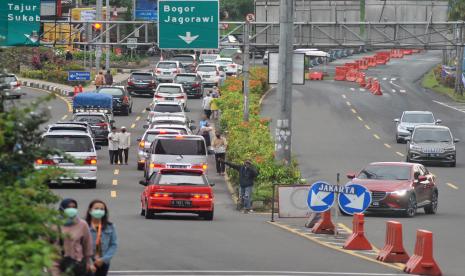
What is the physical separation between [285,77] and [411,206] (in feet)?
15.8

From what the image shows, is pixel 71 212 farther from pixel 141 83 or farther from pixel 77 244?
pixel 141 83

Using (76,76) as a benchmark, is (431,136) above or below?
below

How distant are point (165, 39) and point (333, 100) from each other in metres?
24.5

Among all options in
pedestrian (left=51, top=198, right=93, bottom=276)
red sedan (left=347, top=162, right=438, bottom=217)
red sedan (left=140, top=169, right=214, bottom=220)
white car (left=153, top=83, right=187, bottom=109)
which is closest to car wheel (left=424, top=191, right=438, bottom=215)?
red sedan (left=347, top=162, right=438, bottom=217)

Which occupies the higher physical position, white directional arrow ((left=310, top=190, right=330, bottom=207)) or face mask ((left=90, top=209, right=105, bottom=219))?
face mask ((left=90, top=209, right=105, bottom=219))

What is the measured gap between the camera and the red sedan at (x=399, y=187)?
31781mm

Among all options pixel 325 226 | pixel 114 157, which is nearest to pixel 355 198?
pixel 325 226

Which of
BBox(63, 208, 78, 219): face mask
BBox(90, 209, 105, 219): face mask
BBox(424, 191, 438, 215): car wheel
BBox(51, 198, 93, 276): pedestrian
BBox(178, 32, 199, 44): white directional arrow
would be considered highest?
BBox(178, 32, 199, 44): white directional arrow

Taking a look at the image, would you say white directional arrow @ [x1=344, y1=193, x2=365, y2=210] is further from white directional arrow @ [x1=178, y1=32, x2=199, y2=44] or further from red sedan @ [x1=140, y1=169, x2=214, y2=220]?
white directional arrow @ [x1=178, y1=32, x2=199, y2=44]

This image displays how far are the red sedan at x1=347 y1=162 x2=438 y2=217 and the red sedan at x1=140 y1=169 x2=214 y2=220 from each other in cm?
411

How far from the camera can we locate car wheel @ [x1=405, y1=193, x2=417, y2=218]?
31.9m

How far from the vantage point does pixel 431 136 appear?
47.6 m

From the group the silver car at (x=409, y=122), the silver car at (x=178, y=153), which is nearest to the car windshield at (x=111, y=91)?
the silver car at (x=409, y=122)

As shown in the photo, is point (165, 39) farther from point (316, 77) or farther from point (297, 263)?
point (316, 77)
